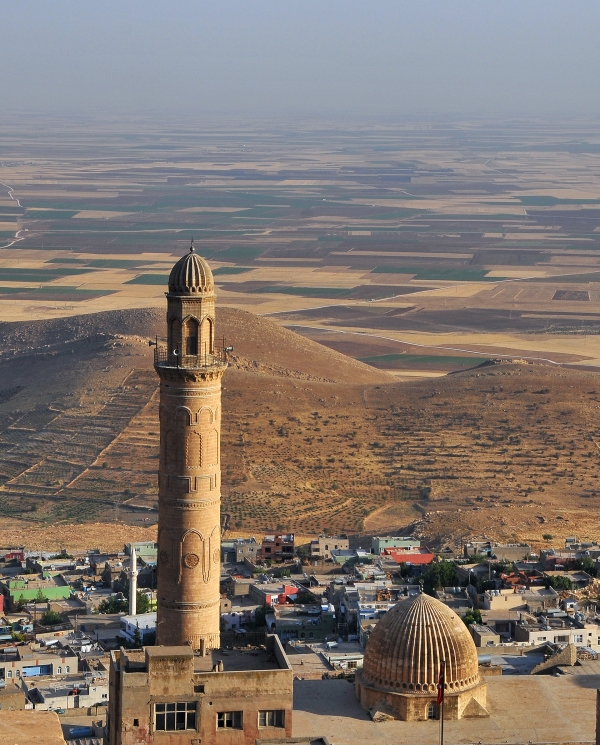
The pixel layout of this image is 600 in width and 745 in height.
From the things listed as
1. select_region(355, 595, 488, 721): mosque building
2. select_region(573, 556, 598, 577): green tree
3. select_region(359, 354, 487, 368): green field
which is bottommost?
select_region(355, 595, 488, 721): mosque building

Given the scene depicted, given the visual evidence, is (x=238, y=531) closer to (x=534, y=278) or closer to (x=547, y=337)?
(x=547, y=337)

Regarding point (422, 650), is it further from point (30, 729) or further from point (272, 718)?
point (30, 729)

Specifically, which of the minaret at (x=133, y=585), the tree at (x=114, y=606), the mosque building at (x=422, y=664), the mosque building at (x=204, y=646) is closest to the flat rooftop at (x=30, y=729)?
the mosque building at (x=204, y=646)

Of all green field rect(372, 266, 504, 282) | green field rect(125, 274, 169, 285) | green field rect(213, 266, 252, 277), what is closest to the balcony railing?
green field rect(125, 274, 169, 285)

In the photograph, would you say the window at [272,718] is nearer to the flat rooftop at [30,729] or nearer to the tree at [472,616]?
the flat rooftop at [30,729]

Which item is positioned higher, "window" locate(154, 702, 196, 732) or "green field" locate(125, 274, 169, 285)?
"green field" locate(125, 274, 169, 285)

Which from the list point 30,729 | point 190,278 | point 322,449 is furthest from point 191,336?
point 322,449

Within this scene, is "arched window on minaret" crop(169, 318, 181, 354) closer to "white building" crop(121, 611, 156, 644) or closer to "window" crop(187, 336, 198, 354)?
"window" crop(187, 336, 198, 354)
